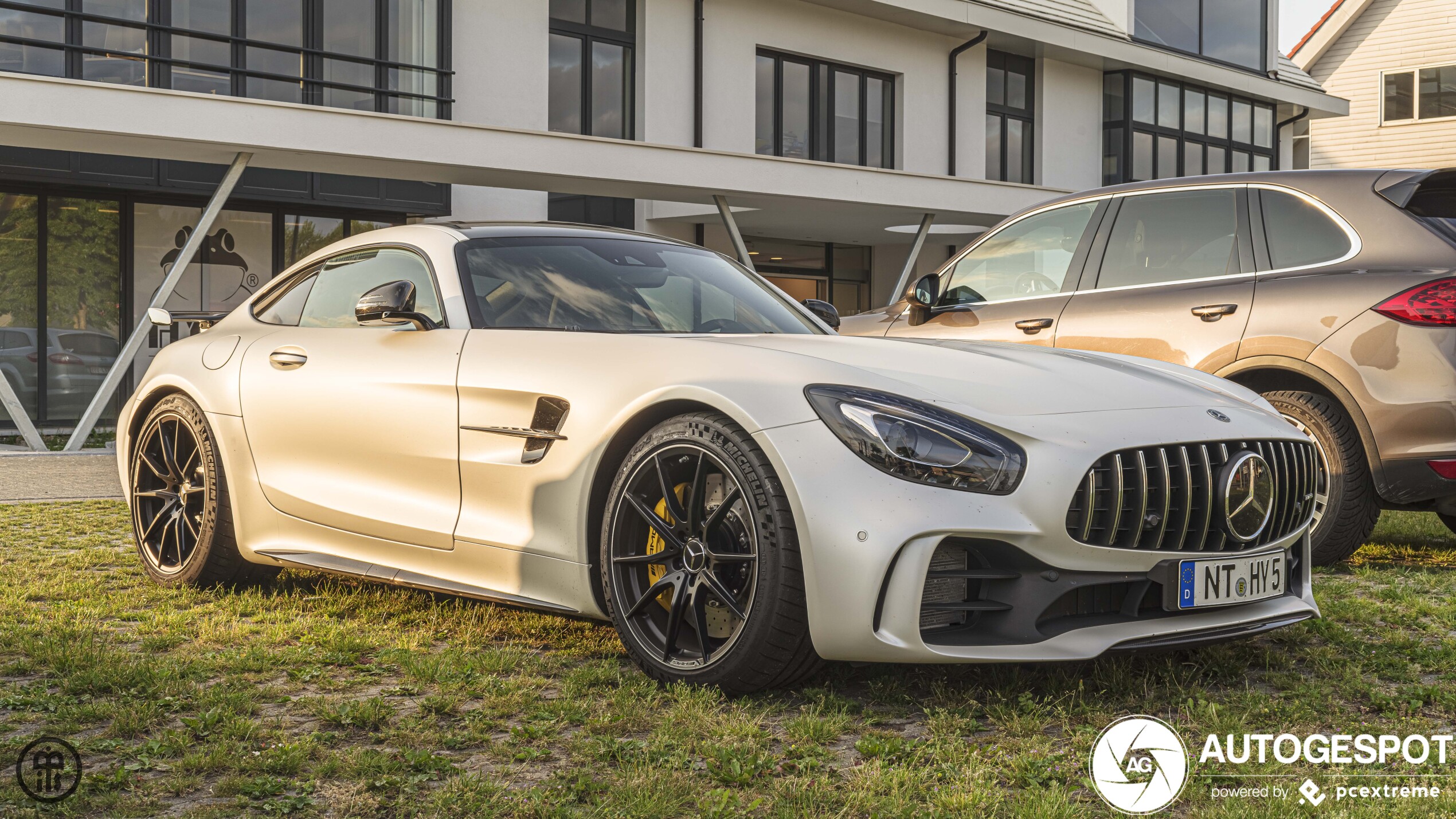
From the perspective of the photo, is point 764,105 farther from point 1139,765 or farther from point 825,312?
point 1139,765

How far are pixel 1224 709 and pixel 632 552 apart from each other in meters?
1.67

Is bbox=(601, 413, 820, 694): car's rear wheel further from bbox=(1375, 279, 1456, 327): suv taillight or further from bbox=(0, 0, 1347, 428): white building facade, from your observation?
bbox=(0, 0, 1347, 428): white building facade

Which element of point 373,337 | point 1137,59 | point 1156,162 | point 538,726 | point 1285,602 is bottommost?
point 538,726

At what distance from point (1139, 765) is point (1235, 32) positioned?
27219 millimetres

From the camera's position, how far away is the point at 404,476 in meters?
4.40

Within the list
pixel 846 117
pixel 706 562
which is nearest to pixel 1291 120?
pixel 846 117

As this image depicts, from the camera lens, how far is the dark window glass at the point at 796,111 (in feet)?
68.4

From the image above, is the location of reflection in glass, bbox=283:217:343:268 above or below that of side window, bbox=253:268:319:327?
above

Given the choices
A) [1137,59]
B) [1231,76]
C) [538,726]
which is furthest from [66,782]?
[1231,76]

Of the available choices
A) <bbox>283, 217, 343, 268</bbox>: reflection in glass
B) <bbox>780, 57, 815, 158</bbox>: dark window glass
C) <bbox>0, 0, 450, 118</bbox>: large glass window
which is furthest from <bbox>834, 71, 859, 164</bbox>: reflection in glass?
<bbox>283, 217, 343, 268</bbox>: reflection in glass

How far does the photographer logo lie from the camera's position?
9.01ft

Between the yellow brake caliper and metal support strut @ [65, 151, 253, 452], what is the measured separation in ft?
29.8

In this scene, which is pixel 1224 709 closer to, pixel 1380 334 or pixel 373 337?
pixel 1380 334

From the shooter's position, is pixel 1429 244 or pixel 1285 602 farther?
pixel 1429 244
